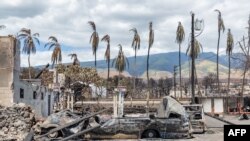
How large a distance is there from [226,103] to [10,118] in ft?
136

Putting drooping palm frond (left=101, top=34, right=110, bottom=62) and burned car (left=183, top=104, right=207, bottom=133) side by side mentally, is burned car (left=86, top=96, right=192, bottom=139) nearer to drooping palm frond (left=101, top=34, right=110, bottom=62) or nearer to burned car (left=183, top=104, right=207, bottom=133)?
burned car (left=183, top=104, right=207, bottom=133)

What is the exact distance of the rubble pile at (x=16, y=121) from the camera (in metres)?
24.2

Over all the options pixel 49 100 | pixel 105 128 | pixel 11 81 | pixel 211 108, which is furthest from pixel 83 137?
pixel 211 108

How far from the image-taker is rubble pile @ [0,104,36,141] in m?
24.2

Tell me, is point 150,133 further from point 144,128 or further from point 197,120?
point 197,120

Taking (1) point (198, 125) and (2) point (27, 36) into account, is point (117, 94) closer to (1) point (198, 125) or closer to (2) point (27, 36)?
(1) point (198, 125)

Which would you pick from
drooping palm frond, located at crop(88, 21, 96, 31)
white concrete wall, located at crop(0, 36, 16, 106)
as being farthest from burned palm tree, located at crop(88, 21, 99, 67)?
white concrete wall, located at crop(0, 36, 16, 106)

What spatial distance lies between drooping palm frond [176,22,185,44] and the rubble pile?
60358mm

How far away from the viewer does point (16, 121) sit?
995 inches

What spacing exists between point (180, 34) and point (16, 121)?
6179 centimetres

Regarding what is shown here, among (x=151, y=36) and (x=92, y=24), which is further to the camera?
(x=151, y=36)

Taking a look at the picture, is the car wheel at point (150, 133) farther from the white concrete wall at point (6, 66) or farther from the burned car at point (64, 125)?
the white concrete wall at point (6, 66)

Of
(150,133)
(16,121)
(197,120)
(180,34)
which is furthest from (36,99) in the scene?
(180,34)

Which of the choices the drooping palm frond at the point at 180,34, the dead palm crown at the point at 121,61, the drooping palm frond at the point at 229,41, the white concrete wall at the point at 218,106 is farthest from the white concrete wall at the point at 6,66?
the drooping palm frond at the point at 229,41
